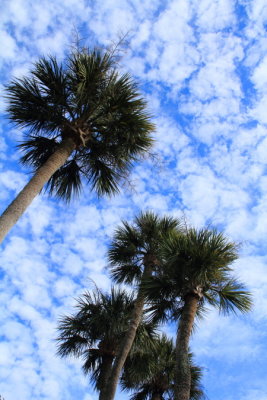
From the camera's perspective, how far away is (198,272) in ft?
29.5

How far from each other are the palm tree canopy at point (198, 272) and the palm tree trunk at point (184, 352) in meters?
0.32

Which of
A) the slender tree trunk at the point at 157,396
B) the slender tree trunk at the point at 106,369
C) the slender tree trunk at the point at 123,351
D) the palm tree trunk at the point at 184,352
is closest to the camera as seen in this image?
the palm tree trunk at the point at 184,352

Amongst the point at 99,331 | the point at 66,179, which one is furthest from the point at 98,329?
the point at 66,179

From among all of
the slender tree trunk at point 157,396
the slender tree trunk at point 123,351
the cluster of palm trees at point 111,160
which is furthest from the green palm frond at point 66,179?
the slender tree trunk at point 157,396

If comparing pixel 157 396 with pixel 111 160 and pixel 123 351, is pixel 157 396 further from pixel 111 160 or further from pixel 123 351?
pixel 111 160

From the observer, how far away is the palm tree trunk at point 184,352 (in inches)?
303

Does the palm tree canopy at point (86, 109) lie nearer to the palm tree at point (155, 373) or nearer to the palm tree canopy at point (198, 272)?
the palm tree canopy at point (198, 272)

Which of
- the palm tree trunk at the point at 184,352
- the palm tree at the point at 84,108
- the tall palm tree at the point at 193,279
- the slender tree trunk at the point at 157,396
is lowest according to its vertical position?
the palm tree trunk at the point at 184,352

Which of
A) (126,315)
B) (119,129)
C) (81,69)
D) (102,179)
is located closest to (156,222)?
(126,315)

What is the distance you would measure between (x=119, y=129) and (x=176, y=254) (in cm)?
341

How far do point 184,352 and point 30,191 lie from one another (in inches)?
189

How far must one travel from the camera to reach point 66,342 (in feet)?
41.8

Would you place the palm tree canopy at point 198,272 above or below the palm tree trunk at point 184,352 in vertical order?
above

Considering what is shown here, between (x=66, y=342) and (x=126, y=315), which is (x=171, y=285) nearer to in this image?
(x=126, y=315)
